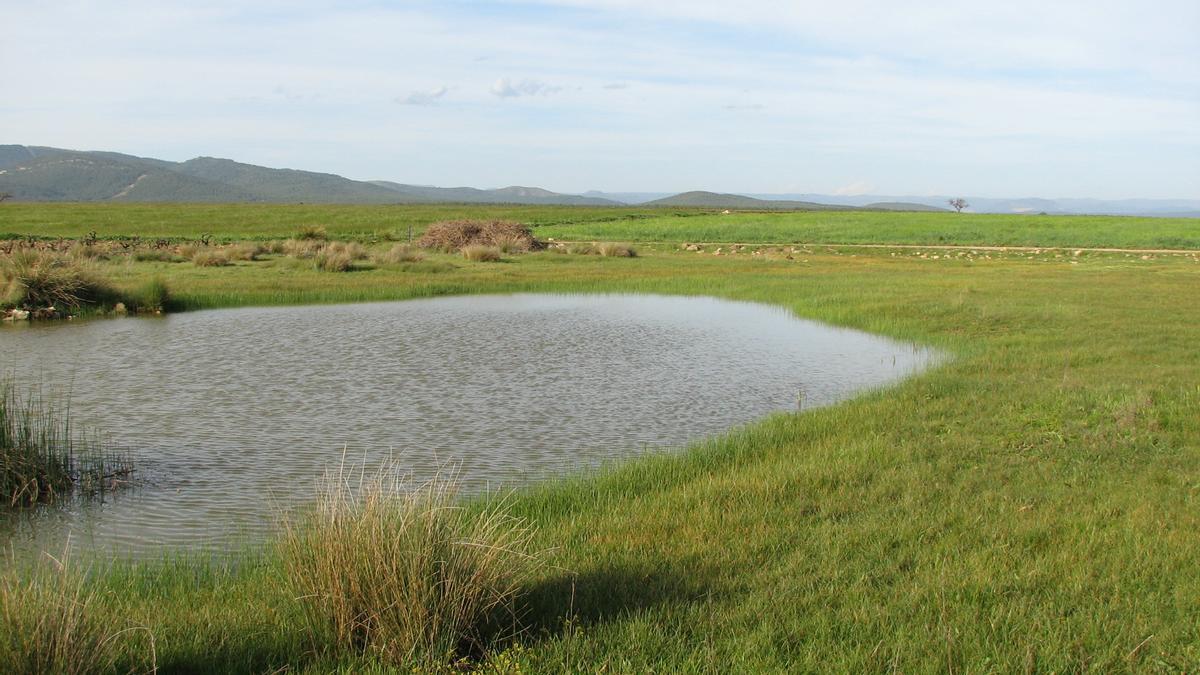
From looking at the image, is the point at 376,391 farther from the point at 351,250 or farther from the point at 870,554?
the point at 351,250

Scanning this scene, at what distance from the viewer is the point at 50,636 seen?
14.3 ft

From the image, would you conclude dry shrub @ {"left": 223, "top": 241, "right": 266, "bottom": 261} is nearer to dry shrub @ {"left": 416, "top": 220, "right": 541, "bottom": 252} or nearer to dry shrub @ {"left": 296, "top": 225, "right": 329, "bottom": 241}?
dry shrub @ {"left": 416, "top": 220, "right": 541, "bottom": 252}

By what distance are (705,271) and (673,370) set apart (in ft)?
70.1

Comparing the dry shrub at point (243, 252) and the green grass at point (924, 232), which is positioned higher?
the green grass at point (924, 232)

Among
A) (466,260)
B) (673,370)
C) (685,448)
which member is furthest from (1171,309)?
(466,260)

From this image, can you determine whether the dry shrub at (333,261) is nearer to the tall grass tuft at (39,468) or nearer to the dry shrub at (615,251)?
the dry shrub at (615,251)

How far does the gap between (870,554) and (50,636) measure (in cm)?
480

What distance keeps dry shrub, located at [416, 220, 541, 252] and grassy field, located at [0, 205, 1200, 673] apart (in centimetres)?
3189

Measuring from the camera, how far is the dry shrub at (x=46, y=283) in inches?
883

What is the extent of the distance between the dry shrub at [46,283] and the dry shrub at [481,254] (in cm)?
1730

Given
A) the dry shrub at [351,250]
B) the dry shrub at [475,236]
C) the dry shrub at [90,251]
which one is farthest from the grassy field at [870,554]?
the dry shrub at [475,236]

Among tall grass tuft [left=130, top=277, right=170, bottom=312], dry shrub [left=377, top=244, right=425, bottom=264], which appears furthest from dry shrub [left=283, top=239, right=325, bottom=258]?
tall grass tuft [left=130, top=277, right=170, bottom=312]

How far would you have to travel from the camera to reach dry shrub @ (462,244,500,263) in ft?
131

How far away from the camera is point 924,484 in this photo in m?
8.28
